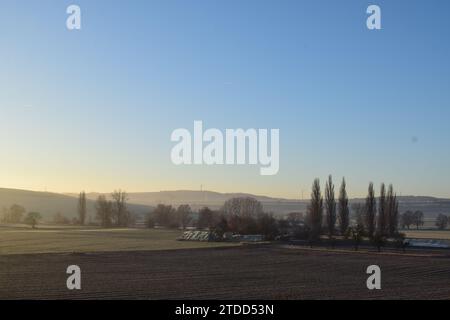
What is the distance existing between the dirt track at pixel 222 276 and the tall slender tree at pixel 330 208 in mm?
26464

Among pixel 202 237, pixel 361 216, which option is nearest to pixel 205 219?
pixel 361 216

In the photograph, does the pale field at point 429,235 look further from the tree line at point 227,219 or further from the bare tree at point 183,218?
the bare tree at point 183,218

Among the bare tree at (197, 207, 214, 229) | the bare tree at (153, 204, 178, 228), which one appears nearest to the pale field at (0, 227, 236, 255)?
the bare tree at (197, 207, 214, 229)

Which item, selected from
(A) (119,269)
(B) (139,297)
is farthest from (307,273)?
(B) (139,297)

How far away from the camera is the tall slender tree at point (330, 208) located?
79981 mm

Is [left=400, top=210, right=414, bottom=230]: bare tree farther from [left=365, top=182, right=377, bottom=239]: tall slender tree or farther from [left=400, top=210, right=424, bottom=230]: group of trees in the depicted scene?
[left=365, top=182, right=377, bottom=239]: tall slender tree

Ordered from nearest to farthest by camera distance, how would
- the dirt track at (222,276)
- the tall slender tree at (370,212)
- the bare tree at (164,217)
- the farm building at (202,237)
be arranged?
1. the dirt track at (222,276)
2. the farm building at (202,237)
3. the tall slender tree at (370,212)
4. the bare tree at (164,217)

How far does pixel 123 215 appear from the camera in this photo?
131 metres

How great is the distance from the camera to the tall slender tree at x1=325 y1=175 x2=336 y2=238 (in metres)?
80.0

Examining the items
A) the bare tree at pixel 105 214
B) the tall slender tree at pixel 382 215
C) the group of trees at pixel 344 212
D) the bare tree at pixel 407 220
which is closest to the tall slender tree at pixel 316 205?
the group of trees at pixel 344 212

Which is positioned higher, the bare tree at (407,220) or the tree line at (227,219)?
the tree line at (227,219)
